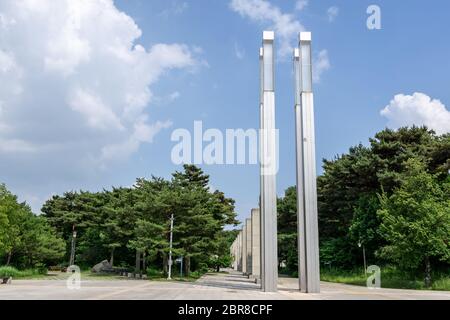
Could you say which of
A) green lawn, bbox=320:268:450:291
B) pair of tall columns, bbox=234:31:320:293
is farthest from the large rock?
pair of tall columns, bbox=234:31:320:293

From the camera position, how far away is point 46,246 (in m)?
46.4

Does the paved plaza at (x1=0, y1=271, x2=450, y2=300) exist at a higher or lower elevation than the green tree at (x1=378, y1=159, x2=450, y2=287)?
lower

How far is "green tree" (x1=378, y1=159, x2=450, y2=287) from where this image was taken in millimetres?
A: 23922

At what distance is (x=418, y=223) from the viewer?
2398 cm

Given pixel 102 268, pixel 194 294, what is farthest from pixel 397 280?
pixel 102 268

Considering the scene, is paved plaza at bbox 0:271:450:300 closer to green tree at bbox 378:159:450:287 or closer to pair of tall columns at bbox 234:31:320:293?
pair of tall columns at bbox 234:31:320:293

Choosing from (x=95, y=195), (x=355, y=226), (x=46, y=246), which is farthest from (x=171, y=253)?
(x=95, y=195)

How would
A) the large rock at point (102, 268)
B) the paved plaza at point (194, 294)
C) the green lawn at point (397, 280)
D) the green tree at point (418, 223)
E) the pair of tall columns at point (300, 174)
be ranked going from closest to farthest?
the paved plaza at point (194, 294), the pair of tall columns at point (300, 174), the green tree at point (418, 223), the green lawn at point (397, 280), the large rock at point (102, 268)

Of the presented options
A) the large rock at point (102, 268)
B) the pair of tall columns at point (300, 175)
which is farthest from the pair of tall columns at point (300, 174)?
the large rock at point (102, 268)

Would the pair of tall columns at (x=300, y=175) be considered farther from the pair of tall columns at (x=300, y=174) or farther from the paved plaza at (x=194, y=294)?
the paved plaza at (x=194, y=294)

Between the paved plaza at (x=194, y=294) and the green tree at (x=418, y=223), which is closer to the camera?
the paved plaza at (x=194, y=294)

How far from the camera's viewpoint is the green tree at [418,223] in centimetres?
2392

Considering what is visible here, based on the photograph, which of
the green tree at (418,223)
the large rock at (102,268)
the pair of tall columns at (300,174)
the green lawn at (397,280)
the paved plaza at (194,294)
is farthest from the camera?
the large rock at (102,268)

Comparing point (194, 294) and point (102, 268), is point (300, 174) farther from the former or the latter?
point (102, 268)
